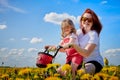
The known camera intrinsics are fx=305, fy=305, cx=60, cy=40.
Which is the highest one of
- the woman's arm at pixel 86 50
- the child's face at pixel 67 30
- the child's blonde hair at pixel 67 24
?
the child's blonde hair at pixel 67 24

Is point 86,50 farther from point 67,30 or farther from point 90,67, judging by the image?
point 67,30

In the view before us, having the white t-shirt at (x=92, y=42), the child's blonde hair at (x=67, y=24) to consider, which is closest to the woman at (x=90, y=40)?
the white t-shirt at (x=92, y=42)

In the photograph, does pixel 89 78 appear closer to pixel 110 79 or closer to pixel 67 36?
pixel 110 79

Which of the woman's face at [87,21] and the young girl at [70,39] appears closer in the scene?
the young girl at [70,39]

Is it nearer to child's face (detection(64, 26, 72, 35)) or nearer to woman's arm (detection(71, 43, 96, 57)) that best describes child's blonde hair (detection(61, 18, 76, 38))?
child's face (detection(64, 26, 72, 35))

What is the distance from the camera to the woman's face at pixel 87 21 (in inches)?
235

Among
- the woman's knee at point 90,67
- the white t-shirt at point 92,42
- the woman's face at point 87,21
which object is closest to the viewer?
the woman's knee at point 90,67

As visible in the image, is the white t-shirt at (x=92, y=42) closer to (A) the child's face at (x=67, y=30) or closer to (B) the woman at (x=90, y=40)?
(B) the woman at (x=90, y=40)

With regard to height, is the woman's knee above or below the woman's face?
below

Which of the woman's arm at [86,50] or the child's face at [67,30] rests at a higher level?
the child's face at [67,30]

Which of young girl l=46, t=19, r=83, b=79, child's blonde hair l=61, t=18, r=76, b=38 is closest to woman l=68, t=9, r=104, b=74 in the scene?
young girl l=46, t=19, r=83, b=79

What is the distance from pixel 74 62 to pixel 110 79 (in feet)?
4.86

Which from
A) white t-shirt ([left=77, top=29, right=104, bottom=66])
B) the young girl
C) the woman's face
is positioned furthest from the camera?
the woman's face

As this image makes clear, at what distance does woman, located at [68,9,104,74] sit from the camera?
18.0ft
